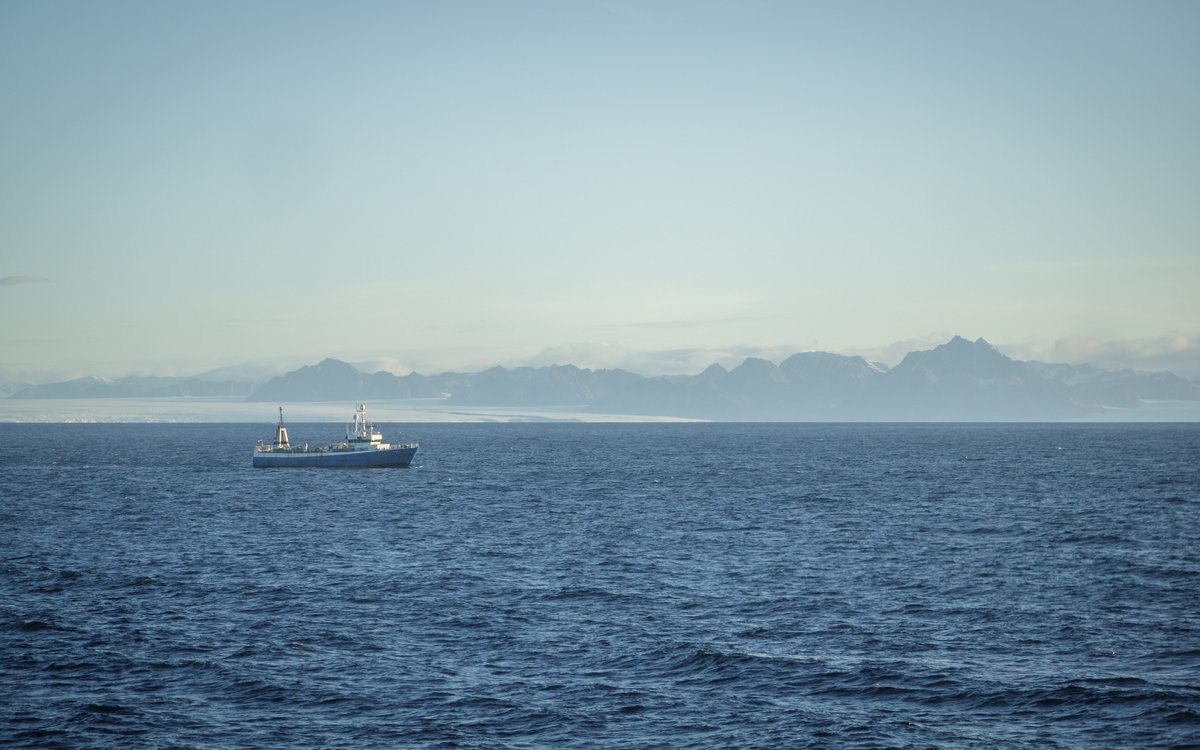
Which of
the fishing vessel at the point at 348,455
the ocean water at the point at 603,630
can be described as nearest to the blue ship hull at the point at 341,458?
the fishing vessel at the point at 348,455

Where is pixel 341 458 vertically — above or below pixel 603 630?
above

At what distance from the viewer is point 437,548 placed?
246 feet

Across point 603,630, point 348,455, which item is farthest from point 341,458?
point 603,630

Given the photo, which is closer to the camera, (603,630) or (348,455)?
(603,630)

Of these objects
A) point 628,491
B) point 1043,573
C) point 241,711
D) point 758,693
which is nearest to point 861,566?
point 1043,573

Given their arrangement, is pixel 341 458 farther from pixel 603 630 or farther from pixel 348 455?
pixel 603 630

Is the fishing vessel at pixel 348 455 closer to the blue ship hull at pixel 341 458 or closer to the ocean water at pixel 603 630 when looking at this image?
the blue ship hull at pixel 341 458

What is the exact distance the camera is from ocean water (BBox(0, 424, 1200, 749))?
33.2m

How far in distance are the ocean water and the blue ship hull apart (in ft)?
249

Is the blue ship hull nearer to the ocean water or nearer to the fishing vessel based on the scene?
the fishing vessel

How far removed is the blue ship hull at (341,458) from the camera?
17662 cm

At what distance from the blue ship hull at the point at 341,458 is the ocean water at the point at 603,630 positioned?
76014 mm

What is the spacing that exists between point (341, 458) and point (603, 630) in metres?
137

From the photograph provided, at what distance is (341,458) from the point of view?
577ft
